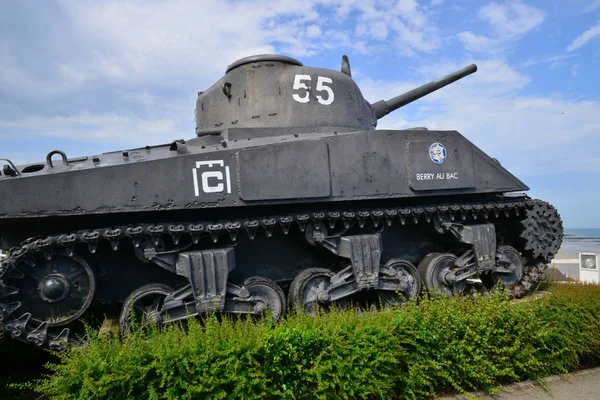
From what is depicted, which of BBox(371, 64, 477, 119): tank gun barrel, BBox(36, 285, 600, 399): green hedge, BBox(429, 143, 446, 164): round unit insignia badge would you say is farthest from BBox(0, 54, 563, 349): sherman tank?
BBox(371, 64, 477, 119): tank gun barrel

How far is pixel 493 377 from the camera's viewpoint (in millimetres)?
4934

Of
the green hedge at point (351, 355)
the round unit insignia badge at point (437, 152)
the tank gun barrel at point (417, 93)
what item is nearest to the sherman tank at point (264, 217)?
the round unit insignia badge at point (437, 152)

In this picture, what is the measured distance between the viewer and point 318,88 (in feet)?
25.0

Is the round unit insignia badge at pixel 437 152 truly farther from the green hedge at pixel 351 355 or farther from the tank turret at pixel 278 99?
the green hedge at pixel 351 355

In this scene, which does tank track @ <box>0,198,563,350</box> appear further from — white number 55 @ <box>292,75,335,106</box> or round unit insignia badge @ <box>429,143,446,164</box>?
white number 55 @ <box>292,75,335,106</box>

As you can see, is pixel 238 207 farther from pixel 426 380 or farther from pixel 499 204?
pixel 499 204

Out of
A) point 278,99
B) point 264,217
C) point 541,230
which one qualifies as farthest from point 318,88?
point 541,230

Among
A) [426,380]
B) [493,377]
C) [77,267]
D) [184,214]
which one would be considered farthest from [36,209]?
[493,377]

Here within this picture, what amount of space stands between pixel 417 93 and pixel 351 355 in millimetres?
7564

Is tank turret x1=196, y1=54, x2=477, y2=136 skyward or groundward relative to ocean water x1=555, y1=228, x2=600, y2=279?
skyward

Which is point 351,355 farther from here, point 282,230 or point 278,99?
point 278,99

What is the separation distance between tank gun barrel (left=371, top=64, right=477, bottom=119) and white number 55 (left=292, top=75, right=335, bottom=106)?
2.66 metres

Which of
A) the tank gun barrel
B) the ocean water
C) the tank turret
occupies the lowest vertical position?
the ocean water

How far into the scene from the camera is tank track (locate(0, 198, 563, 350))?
16.0 feet
